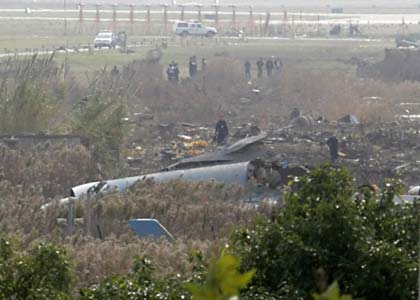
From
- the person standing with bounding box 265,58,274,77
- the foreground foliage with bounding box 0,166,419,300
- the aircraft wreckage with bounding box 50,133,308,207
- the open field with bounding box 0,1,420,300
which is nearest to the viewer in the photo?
the foreground foliage with bounding box 0,166,419,300

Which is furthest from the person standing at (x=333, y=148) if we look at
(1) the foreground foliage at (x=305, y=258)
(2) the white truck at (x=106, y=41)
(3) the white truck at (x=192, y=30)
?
(3) the white truck at (x=192, y=30)

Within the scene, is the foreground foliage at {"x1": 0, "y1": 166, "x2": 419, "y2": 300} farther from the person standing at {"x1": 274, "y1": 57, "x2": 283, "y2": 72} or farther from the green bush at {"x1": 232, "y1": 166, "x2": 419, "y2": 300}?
the person standing at {"x1": 274, "y1": 57, "x2": 283, "y2": 72}

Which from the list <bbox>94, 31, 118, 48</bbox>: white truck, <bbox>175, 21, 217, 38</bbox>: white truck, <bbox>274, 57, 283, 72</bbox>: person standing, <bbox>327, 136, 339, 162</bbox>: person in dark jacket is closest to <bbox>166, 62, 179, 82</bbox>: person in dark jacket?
<bbox>274, 57, 283, 72</bbox>: person standing

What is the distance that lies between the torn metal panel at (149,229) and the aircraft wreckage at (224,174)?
3.09 metres

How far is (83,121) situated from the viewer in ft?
95.1

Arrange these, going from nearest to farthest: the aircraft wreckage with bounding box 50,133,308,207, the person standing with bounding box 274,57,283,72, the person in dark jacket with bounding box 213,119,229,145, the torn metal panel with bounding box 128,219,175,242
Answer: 1. the torn metal panel with bounding box 128,219,175,242
2. the aircraft wreckage with bounding box 50,133,308,207
3. the person in dark jacket with bounding box 213,119,229,145
4. the person standing with bounding box 274,57,283,72

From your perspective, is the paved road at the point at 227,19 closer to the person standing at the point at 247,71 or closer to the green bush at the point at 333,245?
the person standing at the point at 247,71

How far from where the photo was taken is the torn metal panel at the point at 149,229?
53.0 ft

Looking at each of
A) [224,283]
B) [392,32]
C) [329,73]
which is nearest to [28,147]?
[224,283]

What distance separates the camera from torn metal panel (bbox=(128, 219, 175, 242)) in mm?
16141

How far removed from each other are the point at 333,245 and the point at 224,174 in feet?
44.8

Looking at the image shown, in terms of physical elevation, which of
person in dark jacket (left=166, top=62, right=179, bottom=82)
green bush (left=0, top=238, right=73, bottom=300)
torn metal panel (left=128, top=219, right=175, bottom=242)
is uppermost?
green bush (left=0, top=238, right=73, bottom=300)

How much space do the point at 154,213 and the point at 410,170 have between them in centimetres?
1142

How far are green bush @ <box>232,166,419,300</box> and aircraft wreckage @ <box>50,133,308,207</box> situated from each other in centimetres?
1025
